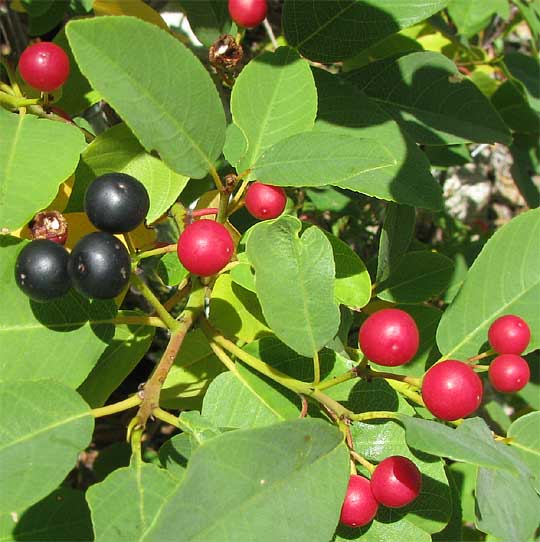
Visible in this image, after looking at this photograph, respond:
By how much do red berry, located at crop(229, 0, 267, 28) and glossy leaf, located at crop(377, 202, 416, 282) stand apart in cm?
53

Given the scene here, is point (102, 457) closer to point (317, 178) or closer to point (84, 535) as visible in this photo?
point (84, 535)

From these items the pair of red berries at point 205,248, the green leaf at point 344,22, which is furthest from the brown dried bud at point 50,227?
the green leaf at point 344,22

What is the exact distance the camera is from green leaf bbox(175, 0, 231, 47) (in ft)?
6.31

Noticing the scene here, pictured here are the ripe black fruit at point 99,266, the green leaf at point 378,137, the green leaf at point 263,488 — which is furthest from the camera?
the green leaf at point 378,137

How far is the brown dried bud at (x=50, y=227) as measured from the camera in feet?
4.45

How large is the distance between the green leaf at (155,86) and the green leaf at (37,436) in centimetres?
45

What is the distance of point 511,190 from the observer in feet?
14.4

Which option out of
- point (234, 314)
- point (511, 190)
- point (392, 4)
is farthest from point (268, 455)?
point (511, 190)

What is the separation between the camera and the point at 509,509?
121 centimetres

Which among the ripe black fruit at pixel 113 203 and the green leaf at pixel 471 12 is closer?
the ripe black fruit at pixel 113 203

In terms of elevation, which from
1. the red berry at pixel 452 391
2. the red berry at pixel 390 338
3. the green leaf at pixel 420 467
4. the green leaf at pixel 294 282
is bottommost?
the green leaf at pixel 420 467

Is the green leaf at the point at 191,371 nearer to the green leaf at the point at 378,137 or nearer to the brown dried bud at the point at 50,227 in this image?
the brown dried bud at the point at 50,227

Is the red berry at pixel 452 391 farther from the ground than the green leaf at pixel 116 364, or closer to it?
farther from the ground

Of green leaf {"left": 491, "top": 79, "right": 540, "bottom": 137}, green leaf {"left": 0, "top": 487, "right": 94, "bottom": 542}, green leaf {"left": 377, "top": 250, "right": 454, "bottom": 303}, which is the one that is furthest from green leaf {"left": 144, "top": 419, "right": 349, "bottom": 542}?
green leaf {"left": 491, "top": 79, "right": 540, "bottom": 137}
